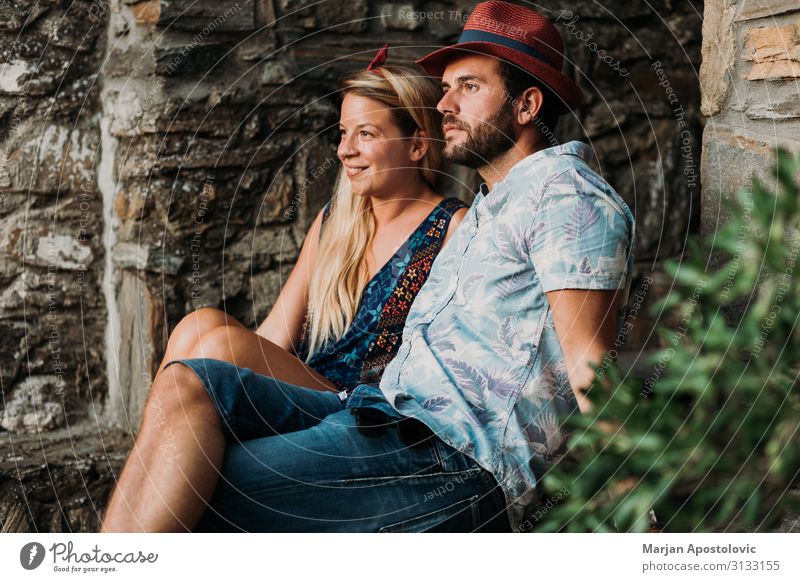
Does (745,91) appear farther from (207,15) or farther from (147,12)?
(147,12)

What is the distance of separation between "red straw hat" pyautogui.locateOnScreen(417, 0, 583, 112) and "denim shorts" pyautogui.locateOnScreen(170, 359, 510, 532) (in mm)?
698

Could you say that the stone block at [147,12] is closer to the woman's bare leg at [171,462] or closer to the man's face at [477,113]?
the man's face at [477,113]

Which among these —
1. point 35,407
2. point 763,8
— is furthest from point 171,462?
point 763,8

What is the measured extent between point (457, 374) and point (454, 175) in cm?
102

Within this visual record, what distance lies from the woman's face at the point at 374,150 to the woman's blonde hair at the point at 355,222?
0.02 metres

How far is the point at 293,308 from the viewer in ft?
7.27

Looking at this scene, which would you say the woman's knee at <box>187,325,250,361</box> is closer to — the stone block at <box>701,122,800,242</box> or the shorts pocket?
the shorts pocket

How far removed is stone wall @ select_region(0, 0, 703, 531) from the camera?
235 cm

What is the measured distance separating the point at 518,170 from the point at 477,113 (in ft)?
0.55

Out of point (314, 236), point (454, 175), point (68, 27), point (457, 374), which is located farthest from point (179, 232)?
point (457, 374)

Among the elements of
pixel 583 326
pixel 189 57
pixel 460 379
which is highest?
pixel 189 57

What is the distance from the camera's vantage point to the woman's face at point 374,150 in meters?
2.10
